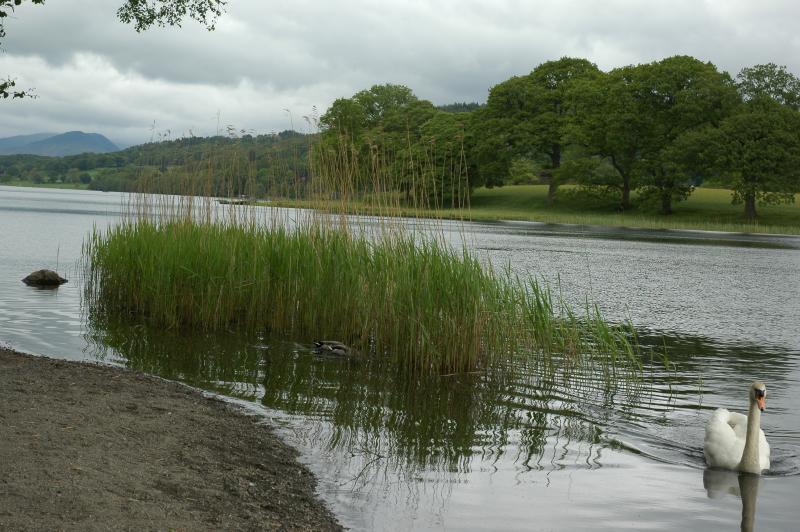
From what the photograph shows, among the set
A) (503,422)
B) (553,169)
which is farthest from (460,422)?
(553,169)

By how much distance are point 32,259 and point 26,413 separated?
22127 mm

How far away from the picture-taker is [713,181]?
227 ft

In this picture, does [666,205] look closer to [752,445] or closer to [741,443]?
[741,443]

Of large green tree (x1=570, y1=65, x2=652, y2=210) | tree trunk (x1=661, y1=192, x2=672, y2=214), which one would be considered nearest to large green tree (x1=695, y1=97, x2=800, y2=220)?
tree trunk (x1=661, y1=192, x2=672, y2=214)

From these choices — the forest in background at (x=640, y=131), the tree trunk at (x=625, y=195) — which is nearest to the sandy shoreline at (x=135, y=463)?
the forest in background at (x=640, y=131)

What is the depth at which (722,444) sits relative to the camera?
8.65 m

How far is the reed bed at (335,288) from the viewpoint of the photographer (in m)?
11.6

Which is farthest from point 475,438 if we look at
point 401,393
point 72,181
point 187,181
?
point 72,181

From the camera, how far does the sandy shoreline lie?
5.26 m

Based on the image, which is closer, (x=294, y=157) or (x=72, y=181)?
(x=294, y=157)

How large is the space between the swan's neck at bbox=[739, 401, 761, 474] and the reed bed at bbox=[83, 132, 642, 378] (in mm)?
3168

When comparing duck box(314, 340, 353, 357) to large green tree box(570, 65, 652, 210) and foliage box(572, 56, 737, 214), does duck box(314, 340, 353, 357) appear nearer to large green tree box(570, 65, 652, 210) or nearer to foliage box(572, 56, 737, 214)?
foliage box(572, 56, 737, 214)

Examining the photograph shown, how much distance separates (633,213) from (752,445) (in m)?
69.6

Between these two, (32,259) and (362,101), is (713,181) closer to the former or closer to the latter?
(362,101)
